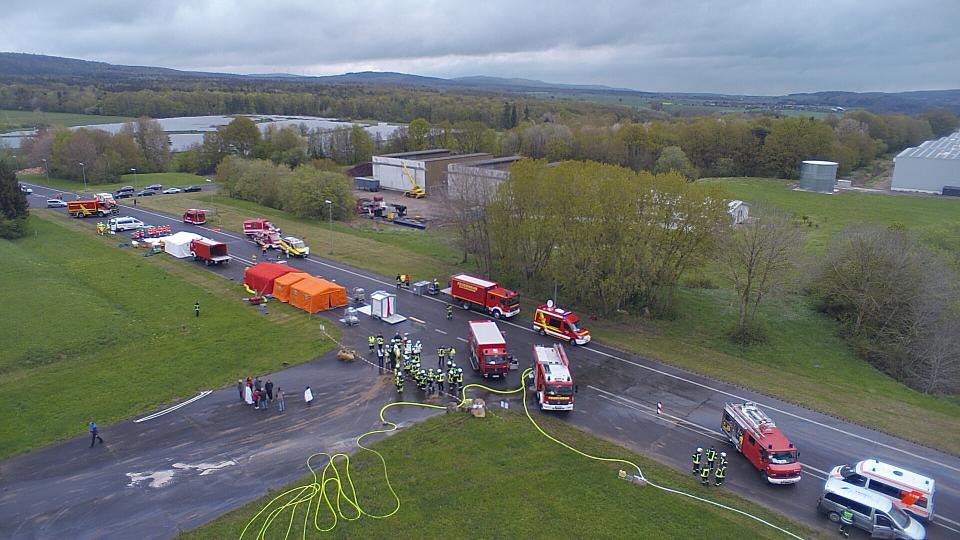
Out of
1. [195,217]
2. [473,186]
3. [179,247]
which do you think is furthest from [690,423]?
[195,217]

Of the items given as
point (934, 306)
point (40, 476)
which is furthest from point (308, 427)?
point (934, 306)

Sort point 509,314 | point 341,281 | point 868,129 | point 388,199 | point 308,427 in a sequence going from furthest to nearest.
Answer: point 868,129
point 388,199
point 341,281
point 509,314
point 308,427

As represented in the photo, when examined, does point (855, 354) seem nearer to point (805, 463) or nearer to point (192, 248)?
point (805, 463)

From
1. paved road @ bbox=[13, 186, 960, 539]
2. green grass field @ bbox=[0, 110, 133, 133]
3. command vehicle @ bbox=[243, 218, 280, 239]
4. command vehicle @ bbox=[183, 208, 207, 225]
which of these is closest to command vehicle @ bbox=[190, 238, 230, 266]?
command vehicle @ bbox=[243, 218, 280, 239]

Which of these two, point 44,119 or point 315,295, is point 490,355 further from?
point 44,119

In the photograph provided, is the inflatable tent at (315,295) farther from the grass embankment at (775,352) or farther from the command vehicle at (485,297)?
the grass embankment at (775,352)
